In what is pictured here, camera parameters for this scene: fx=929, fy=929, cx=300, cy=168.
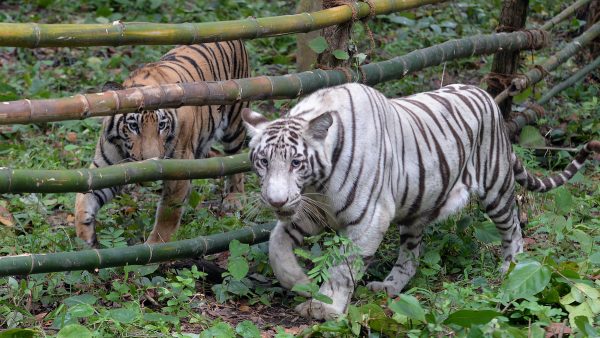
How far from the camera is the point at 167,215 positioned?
18.8 feet

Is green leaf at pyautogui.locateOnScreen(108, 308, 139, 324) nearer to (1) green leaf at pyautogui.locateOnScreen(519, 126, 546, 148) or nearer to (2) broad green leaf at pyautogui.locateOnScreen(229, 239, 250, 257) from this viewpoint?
(2) broad green leaf at pyautogui.locateOnScreen(229, 239, 250, 257)

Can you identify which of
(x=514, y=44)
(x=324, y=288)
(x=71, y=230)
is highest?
(x=514, y=44)

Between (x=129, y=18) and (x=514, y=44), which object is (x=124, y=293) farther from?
(x=129, y=18)

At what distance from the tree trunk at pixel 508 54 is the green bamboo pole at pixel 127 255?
2.59 m

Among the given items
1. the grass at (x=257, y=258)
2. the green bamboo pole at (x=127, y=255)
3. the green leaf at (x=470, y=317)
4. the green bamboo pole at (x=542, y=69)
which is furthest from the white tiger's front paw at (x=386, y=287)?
the green bamboo pole at (x=542, y=69)

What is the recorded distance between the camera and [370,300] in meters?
4.91

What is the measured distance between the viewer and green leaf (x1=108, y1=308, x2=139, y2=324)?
4.08m

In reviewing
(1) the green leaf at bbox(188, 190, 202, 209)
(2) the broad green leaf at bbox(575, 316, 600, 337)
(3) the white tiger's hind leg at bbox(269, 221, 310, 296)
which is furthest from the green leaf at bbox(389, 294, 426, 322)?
(1) the green leaf at bbox(188, 190, 202, 209)

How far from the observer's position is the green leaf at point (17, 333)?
3.97 meters

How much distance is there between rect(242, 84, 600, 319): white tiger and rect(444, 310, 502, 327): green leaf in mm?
832

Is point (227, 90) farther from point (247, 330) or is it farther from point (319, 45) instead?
point (247, 330)

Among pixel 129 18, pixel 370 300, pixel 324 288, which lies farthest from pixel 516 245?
pixel 129 18

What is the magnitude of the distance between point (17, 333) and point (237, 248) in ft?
4.20

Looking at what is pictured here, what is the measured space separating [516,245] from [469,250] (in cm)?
28
